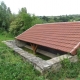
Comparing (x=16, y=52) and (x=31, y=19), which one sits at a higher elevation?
(x=31, y=19)

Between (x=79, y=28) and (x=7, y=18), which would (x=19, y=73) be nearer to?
(x=79, y=28)

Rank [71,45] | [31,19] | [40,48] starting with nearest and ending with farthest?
1. [71,45]
2. [40,48]
3. [31,19]

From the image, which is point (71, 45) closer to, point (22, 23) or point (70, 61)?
point (70, 61)

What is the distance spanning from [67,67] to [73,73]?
511 millimetres

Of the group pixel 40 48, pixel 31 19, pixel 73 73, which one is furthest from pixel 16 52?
pixel 31 19

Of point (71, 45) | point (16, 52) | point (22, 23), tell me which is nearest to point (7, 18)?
point (22, 23)

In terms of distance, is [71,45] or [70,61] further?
[71,45]

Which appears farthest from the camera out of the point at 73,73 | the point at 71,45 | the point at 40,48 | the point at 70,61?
the point at 40,48

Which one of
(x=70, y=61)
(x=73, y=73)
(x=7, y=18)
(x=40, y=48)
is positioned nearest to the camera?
(x=73, y=73)

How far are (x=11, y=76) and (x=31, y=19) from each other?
18751 millimetres

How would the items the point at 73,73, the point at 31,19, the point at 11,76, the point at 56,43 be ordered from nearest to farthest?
the point at 11,76, the point at 73,73, the point at 56,43, the point at 31,19

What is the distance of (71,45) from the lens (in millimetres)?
8750

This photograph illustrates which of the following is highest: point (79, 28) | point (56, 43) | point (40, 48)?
point (79, 28)

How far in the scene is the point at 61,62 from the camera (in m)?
7.31
